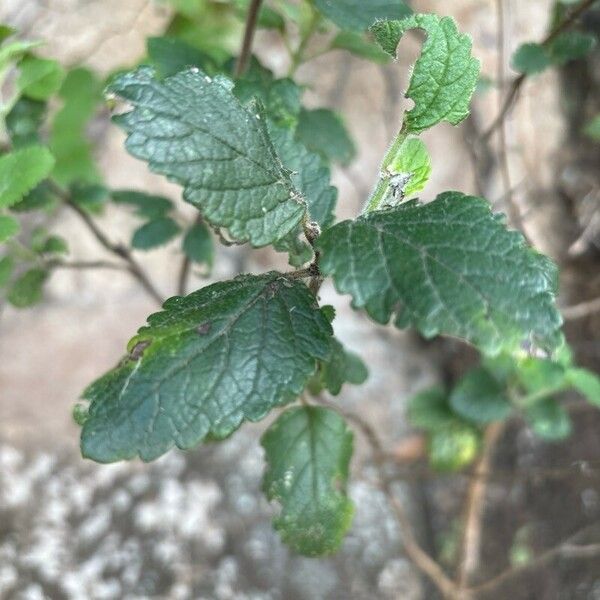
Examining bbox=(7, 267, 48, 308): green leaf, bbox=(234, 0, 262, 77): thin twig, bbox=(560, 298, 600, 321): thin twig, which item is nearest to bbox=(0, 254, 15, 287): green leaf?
bbox=(7, 267, 48, 308): green leaf

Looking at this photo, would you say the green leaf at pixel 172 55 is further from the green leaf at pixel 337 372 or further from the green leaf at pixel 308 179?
the green leaf at pixel 337 372

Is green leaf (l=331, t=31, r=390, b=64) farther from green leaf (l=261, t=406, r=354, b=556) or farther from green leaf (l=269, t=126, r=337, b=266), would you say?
green leaf (l=261, t=406, r=354, b=556)

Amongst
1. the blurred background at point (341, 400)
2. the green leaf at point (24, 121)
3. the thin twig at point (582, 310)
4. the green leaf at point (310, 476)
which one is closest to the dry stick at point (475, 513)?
the blurred background at point (341, 400)

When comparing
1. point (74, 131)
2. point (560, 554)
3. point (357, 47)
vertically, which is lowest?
point (560, 554)

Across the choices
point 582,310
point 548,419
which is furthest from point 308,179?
point 582,310

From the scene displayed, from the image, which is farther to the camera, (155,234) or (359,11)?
(155,234)

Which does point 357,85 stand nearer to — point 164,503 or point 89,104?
point 89,104

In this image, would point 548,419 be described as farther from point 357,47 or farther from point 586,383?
point 357,47
